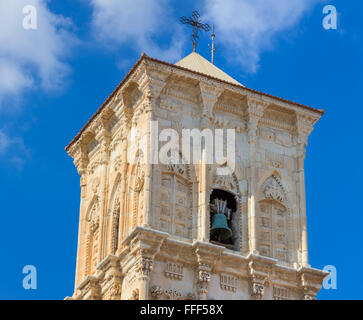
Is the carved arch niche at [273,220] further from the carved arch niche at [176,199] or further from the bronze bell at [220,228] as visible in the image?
the carved arch niche at [176,199]

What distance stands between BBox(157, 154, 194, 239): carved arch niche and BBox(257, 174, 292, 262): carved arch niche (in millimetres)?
2300

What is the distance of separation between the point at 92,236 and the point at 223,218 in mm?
5060

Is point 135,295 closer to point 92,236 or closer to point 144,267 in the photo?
point 144,267

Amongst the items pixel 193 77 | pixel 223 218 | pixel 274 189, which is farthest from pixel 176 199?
pixel 193 77

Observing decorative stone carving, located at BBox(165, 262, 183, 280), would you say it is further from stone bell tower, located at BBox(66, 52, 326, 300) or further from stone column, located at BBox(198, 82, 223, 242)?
stone column, located at BBox(198, 82, 223, 242)

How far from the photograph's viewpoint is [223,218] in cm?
4034

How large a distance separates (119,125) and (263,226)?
571 centimetres

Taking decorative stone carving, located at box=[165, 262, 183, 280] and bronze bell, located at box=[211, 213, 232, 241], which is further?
bronze bell, located at box=[211, 213, 232, 241]

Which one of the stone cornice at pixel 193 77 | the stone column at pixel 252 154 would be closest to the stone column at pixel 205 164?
the stone cornice at pixel 193 77

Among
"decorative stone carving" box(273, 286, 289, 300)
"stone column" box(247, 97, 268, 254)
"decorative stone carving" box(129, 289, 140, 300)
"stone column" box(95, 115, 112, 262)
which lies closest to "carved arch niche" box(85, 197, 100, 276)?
"stone column" box(95, 115, 112, 262)

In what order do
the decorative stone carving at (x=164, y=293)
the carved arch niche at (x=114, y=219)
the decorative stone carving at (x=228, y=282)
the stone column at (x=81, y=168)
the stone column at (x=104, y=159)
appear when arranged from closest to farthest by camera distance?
the decorative stone carving at (x=164, y=293) → the decorative stone carving at (x=228, y=282) → the carved arch niche at (x=114, y=219) → the stone column at (x=104, y=159) → the stone column at (x=81, y=168)

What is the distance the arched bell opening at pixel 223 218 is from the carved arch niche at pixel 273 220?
30.9 inches

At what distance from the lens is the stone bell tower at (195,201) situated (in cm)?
3862

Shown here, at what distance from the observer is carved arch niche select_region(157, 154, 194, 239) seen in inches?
1545
